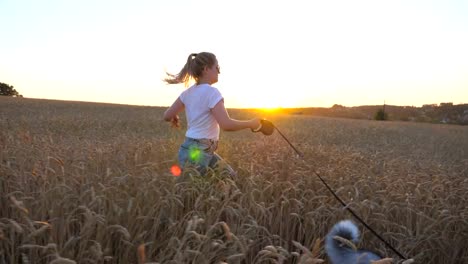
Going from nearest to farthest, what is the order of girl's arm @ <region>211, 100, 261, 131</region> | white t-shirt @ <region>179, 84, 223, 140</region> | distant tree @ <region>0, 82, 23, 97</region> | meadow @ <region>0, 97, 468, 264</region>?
meadow @ <region>0, 97, 468, 264</region>
girl's arm @ <region>211, 100, 261, 131</region>
white t-shirt @ <region>179, 84, 223, 140</region>
distant tree @ <region>0, 82, 23, 97</region>

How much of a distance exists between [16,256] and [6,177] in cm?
130

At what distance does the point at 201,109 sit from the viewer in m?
4.42

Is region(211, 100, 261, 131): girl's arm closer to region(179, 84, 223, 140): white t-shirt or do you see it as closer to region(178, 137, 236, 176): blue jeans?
region(179, 84, 223, 140): white t-shirt

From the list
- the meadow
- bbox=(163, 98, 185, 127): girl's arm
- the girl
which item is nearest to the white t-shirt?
the girl

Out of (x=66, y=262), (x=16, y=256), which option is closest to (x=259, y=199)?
(x=16, y=256)

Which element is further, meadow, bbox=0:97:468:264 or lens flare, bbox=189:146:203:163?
lens flare, bbox=189:146:203:163

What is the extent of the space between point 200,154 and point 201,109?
43cm

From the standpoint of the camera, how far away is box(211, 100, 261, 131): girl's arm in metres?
4.21

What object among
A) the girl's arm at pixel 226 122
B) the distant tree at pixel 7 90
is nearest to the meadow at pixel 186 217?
the girl's arm at pixel 226 122

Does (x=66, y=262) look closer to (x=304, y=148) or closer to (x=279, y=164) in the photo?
(x=279, y=164)

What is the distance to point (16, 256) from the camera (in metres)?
2.46

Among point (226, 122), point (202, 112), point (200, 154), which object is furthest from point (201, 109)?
point (200, 154)

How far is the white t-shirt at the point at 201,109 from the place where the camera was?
14.2 feet

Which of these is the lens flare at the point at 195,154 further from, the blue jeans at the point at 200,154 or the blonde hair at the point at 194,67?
the blonde hair at the point at 194,67
